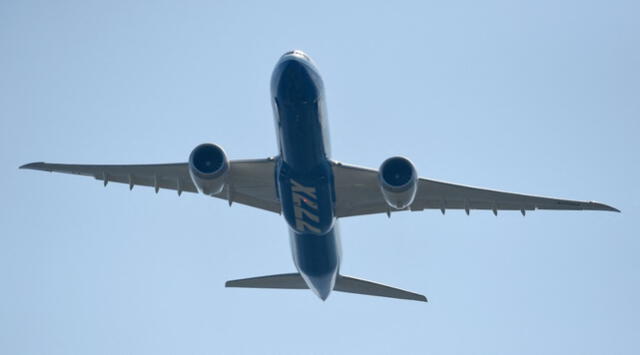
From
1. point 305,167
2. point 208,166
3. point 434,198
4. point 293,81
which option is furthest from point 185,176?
point 434,198

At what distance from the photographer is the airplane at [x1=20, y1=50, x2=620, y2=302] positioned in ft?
70.5

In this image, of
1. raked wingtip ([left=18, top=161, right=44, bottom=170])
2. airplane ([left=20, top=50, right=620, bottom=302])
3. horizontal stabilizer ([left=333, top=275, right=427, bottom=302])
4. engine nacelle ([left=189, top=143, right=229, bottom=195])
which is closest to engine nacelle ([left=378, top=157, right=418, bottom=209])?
airplane ([left=20, top=50, right=620, bottom=302])

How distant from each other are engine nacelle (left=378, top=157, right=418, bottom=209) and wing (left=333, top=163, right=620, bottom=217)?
1742mm

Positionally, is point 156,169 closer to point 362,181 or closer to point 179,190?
point 179,190

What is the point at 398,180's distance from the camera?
22656 millimetres

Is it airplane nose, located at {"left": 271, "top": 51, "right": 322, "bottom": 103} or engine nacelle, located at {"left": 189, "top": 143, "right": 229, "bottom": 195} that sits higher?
airplane nose, located at {"left": 271, "top": 51, "right": 322, "bottom": 103}

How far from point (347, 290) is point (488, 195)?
20.3 feet

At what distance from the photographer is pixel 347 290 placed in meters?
27.9

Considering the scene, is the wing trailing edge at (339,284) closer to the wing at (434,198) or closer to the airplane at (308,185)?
the airplane at (308,185)

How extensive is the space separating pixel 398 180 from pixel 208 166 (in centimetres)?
561

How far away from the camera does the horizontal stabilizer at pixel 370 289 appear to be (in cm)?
2647

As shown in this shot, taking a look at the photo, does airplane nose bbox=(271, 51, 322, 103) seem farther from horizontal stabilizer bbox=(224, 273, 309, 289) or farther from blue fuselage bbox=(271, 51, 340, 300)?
horizontal stabilizer bbox=(224, 273, 309, 289)

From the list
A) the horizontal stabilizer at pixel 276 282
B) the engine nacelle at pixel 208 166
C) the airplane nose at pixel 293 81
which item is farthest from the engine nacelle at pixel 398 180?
the horizontal stabilizer at pixel 276 282

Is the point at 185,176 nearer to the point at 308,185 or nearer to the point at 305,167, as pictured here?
the point at 308,185
